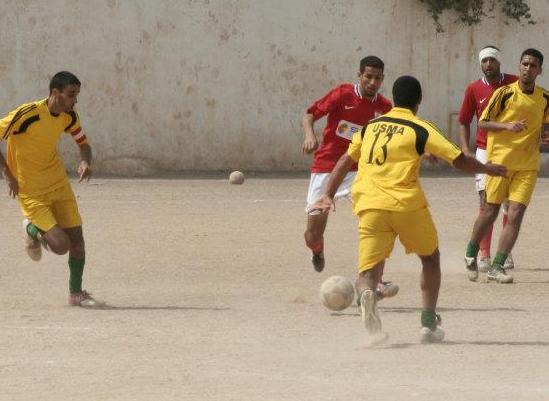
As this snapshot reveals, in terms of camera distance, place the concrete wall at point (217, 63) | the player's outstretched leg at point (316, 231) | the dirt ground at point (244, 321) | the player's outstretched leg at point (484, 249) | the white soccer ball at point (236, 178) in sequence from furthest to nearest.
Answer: the concrete wall at point (217, 63) < the white soccer ball at point (236, 178) < the player's outstretched leg at point (484, 249) < the player's outstretched leg at point (316, 231) < the dirt ground at point (244, 321)

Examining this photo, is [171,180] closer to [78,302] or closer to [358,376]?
[78,302]

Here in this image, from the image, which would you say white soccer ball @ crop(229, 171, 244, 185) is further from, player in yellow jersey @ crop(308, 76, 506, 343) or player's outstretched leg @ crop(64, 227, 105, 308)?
player in yellow jersey @ crop(308, 76, 506, 343)

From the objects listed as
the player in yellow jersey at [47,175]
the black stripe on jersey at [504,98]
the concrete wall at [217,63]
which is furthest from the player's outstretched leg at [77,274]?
the concrete wall at [217,63]

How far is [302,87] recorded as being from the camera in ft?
79.4

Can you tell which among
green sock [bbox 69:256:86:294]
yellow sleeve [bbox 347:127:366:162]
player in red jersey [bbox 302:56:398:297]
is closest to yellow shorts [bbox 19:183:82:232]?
green sock [bbox 69:256:86:294]

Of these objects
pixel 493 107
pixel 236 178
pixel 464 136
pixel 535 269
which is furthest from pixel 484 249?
pixel 236 178

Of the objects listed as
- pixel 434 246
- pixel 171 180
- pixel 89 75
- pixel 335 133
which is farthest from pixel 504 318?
pixel 89 75

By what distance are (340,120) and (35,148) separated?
2336mm

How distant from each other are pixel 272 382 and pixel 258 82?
16226mm

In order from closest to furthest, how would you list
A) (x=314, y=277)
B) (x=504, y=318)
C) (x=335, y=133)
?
(x=504, y=318), (x=335, y=133), (x=314, y=277)

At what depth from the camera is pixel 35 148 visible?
11.2 meters

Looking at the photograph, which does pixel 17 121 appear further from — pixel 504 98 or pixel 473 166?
pixel 504 98

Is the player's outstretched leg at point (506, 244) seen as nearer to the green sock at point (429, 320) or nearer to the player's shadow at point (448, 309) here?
the player's shadow at point (448, 309)

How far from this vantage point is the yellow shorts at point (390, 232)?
30.7 ft
